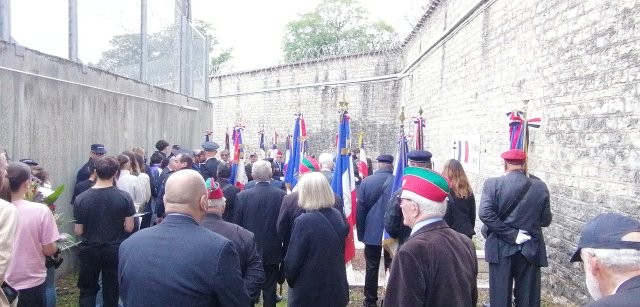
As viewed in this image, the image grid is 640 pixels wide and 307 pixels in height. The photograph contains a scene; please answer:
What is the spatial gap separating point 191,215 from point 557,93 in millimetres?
5867

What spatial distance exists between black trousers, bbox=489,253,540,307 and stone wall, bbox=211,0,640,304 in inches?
34.3

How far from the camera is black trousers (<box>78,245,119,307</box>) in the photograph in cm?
510

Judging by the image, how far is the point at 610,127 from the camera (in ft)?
19.4

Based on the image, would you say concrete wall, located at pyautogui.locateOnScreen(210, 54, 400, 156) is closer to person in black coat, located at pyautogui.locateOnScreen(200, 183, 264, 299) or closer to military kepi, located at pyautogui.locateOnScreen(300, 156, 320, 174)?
military kepi, located at pyautogui.locateOnScreen(300, 156, 320, 174)

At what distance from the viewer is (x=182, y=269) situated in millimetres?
2641

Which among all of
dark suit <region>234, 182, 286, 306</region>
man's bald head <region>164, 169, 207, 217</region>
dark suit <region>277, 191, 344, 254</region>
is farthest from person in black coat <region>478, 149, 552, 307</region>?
man's bald head <region>164, 169, 207, 217</region>

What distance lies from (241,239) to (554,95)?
17.2ft

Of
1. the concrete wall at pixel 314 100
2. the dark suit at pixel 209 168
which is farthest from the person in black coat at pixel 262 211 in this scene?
the concrete wall at pixel 314 100

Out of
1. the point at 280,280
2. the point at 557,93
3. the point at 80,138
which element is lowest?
the point at 280,280

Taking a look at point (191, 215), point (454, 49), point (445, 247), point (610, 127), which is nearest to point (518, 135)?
point (610, 127)

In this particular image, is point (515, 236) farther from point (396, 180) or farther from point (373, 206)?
point (373, 206)

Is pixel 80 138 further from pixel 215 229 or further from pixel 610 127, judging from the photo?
pixel 610 127

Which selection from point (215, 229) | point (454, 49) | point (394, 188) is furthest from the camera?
point (454, 49)

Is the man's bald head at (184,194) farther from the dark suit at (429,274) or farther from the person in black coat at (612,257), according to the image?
the person in black coat at (612,257)
